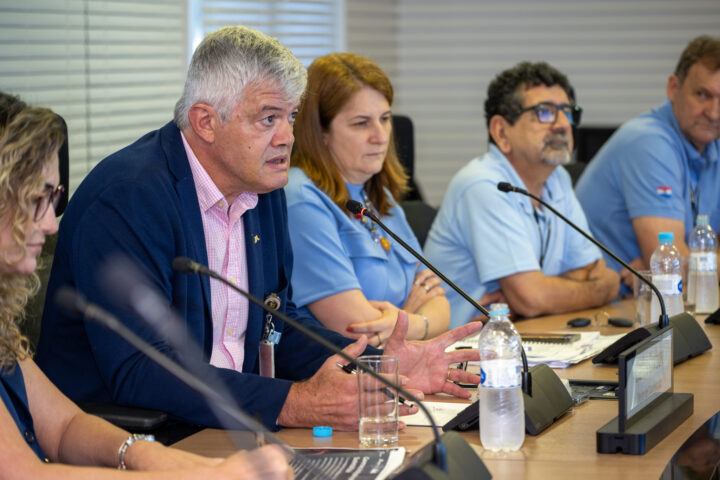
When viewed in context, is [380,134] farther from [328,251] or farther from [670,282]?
[670,282]

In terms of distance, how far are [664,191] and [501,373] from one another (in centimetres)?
235

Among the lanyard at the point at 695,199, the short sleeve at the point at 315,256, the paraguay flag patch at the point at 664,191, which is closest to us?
the short sleeve at the point at 315,256

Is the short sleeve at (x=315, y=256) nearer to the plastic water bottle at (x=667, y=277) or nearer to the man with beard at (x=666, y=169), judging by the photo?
the plastic water bottle at (x=667, y=277)

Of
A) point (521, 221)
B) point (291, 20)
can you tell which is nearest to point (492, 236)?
point (521, 221)

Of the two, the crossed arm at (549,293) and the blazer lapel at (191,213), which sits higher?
the blazer lapel at (191,213)

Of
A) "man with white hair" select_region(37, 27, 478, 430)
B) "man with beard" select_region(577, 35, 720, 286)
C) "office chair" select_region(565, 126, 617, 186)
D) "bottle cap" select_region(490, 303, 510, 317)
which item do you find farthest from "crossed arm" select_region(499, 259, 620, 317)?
"office chair" select_region(565, 126, 617, 186)

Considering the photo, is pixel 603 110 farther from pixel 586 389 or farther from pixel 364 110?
pixel 586 389

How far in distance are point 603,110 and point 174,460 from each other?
16.0 feet

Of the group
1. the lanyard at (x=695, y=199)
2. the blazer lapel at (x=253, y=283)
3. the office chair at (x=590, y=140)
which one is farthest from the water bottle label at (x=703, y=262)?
the office chair at (x=590, y=140)

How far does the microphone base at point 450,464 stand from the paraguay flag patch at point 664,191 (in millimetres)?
2496

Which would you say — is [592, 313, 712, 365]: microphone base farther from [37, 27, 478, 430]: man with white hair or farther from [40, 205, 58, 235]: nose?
[40, 205, 58, 235]: nose

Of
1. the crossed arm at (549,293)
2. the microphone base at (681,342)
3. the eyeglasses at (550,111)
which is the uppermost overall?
the eyeglasses at (550,111)

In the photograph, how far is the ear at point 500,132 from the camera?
3.58m

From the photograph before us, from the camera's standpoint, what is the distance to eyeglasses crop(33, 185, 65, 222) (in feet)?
5.15
